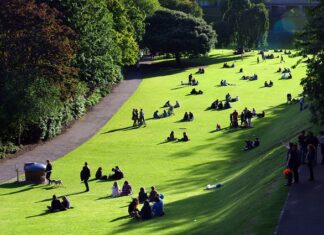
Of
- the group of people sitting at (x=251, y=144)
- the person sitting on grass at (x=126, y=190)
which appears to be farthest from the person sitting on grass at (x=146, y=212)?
the group of people sitting at (x=251, y=144)

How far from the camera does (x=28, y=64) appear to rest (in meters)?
46.0

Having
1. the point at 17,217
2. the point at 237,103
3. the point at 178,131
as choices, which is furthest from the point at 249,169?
the point at 237,103

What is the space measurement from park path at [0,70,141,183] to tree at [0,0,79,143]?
259 cm

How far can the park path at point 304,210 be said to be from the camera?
18.0 metres

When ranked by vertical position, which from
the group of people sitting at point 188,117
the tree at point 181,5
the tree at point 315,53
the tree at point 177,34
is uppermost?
the tree at point 181,5

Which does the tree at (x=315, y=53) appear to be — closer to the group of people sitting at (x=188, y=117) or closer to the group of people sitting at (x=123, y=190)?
the group of people sitting at (x=123, y=190)

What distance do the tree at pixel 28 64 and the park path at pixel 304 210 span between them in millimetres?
25506

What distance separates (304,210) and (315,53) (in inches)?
372

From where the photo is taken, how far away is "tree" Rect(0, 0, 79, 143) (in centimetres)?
4397

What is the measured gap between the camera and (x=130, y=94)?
221ft

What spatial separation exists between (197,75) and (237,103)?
20411mm

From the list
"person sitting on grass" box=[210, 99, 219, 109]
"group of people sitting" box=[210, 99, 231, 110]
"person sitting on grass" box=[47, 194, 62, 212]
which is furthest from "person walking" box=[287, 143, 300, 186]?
"person sitting on grass" box=[210, 99, 219, 109]

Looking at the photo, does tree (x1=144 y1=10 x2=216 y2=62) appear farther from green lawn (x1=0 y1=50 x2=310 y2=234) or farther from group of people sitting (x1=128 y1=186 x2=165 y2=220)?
group of people sitting (x1=128 y1=186 x2=165 y2=220)

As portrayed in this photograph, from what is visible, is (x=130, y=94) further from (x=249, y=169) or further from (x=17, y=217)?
(x=17, y=217)
